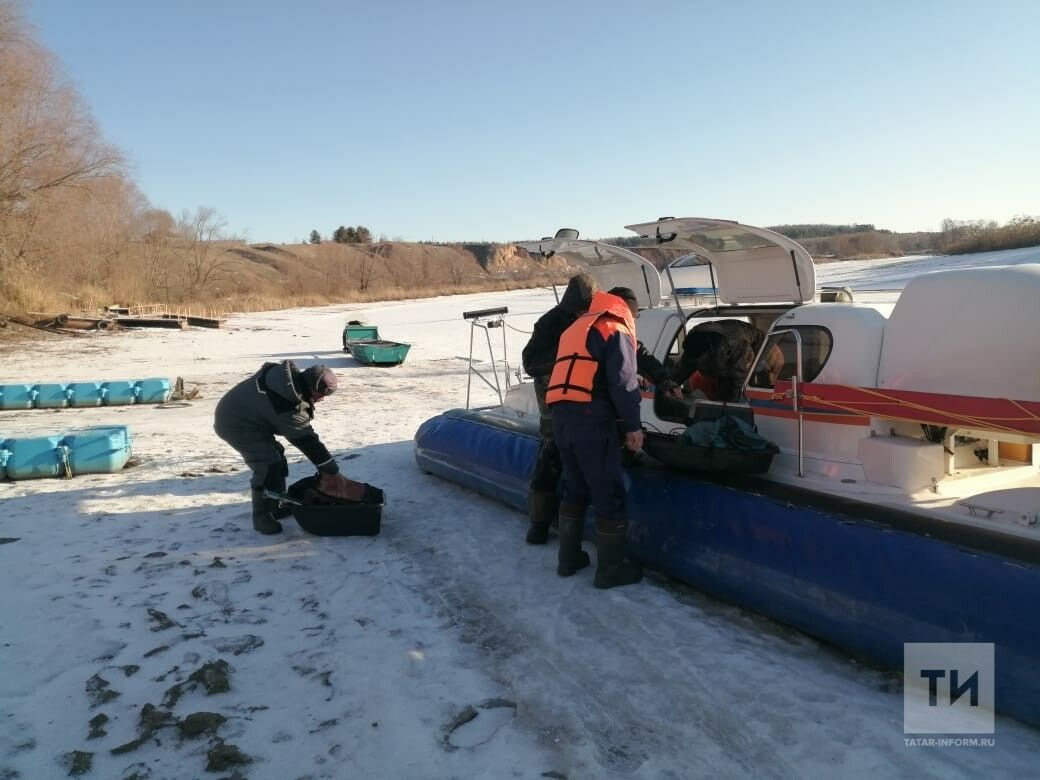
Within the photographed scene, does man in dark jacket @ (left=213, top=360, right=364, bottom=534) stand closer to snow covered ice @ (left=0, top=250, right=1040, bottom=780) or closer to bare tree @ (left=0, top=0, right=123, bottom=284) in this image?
snow covered ice @ (left=0, top=250, right=1040, bottom=780)

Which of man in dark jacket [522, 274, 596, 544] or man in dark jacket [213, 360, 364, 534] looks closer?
man in dark jacket [522, 274, 596, 544]

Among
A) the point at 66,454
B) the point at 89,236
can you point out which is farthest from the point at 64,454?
the point at 89,236

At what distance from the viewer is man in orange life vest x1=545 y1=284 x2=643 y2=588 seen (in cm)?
415

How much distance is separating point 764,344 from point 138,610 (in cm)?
406

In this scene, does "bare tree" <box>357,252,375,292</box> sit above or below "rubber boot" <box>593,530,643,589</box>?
above

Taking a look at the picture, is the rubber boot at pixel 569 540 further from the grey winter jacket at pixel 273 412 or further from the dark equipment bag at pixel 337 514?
the grey winter jacket at pixel 273 412

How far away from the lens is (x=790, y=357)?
181 inches

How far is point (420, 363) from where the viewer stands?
16859 millimetres

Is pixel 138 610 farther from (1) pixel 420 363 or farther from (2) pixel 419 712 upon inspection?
(1) pixel 420 363

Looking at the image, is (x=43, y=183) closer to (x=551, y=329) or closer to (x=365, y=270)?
(x=551, y=329)

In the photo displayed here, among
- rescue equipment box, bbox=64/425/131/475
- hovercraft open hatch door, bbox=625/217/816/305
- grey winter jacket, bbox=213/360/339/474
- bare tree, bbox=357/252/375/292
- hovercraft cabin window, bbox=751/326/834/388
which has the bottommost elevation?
rescue equipment box, bbox=64/425/131/475

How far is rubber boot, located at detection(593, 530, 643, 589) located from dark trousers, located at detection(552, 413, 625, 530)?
0.23 ft

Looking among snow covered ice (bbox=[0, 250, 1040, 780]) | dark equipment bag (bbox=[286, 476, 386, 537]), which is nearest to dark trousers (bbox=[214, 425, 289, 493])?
dark equipment bag (bbox=[286, 476, 386, 537])

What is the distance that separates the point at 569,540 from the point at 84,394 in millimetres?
9450
